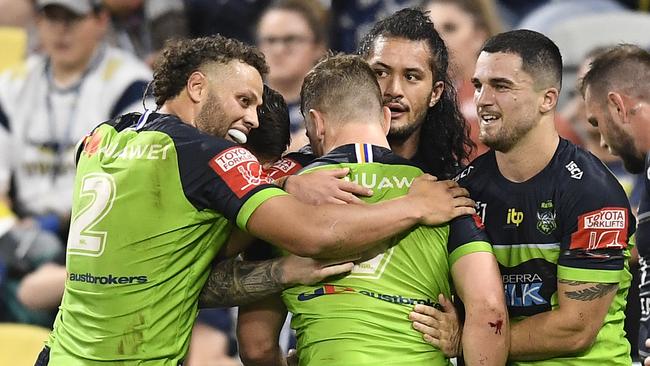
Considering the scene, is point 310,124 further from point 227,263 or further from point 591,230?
point 591,230

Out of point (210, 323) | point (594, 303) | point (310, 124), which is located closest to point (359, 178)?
point (310, 124)

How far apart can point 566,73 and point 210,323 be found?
125 inches

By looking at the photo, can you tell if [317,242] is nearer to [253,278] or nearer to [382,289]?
[382,289]

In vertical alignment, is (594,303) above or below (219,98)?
below

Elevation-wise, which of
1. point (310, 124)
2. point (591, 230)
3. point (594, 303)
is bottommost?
point (594, 303)

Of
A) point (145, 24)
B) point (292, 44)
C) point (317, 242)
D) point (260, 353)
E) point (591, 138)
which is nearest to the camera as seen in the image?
point (317, 242)

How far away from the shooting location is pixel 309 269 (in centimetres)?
435

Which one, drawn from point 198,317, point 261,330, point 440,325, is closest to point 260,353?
point 261,330

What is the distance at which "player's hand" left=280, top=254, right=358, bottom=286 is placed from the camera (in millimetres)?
4305

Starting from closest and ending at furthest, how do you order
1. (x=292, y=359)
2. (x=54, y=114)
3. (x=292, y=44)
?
(x=292, y=359) → (x=54, y=114) → (x=292, y=44)

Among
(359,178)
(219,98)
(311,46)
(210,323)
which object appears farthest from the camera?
(311,46)

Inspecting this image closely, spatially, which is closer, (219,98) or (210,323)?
(219,98)

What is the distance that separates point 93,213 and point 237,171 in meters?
0.57

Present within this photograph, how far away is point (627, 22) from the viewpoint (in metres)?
8.82
